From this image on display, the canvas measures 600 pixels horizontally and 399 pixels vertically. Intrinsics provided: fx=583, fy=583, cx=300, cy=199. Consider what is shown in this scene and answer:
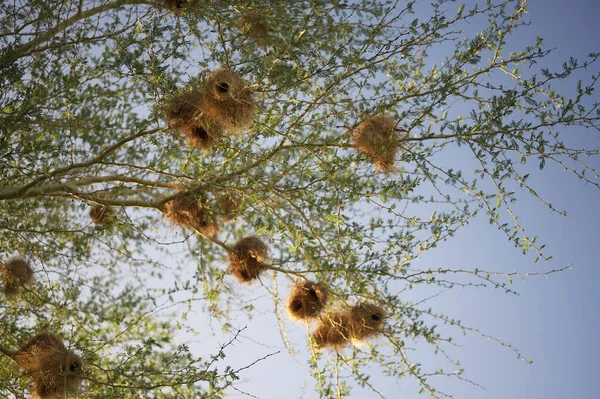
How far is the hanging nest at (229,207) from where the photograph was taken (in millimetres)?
4543

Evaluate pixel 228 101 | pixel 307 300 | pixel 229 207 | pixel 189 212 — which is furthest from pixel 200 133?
pixel 307 300

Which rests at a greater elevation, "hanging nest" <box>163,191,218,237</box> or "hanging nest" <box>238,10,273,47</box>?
"hanging nest" <box>238,10,273,47</box>

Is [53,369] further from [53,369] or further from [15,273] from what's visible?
[15,273]

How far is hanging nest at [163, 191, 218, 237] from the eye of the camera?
437 cm

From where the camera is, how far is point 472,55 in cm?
368

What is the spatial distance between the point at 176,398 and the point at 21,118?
2.23 meters

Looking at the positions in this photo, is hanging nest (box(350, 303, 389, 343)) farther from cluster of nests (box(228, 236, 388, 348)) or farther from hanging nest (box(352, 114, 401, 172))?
hanging nest (box(352, 114, 401, 172))

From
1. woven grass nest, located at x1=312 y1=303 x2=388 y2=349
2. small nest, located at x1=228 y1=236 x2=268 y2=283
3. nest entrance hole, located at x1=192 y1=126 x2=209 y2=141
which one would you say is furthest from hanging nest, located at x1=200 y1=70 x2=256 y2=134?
woven grass nest, located at x1=312 y1=303 x2=388 y2=349

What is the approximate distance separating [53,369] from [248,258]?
60.4 inches

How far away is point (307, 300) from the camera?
429 centimetres

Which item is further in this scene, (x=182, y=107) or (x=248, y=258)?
(x=248, y=258)

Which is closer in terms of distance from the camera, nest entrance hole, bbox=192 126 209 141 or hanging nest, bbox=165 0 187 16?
nest entrance hole, bbox=192 126 209 141

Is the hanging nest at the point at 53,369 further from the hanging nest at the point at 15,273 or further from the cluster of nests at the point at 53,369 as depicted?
the hanging nest at the point at 15,273

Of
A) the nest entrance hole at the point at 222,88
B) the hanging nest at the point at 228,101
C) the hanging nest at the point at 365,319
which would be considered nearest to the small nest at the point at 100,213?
the hanging nest at the point at 228,101
